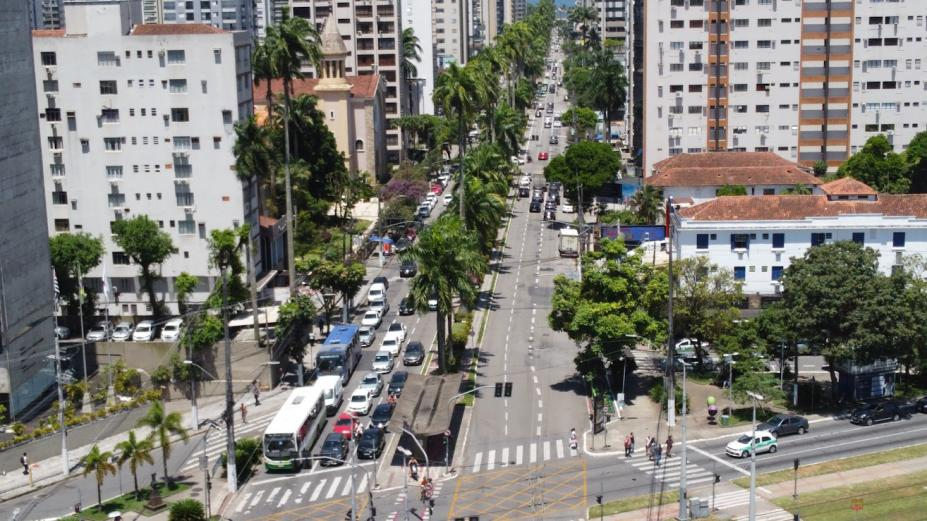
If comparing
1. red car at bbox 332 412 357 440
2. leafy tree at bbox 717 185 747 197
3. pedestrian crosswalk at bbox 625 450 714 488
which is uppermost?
leafy tree at bbox 717 185 747 197

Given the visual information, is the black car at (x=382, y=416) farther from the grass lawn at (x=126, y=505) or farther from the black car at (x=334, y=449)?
the grass lawn at (x=126, y=505)

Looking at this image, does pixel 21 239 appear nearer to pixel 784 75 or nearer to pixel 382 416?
pixel 382 416

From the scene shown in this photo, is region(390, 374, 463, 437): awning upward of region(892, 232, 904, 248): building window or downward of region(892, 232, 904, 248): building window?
downward

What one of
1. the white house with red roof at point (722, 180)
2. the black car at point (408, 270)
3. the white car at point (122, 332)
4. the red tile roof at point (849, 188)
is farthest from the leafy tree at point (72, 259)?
the red tile roof at point (849, 188)

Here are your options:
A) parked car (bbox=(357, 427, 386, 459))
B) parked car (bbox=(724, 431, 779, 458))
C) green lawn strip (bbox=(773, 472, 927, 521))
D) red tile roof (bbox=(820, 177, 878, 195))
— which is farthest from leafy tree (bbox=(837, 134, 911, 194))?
parked car (bbox=(357, 427, 386, 459))

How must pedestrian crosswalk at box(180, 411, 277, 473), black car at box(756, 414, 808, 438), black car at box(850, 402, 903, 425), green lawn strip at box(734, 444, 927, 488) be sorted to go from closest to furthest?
1. green lawn strip at box(734, 444, 927, 488)
2. black car at box(756, 414, 808, 438)
3. pedestrian crosswalk at box(180, 411, 277, 473)
4. black car at box(850, 402, 903, 425)

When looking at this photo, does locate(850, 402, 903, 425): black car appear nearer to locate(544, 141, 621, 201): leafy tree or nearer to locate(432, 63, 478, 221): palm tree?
locate(432, 63, 478, 221): palm tree
